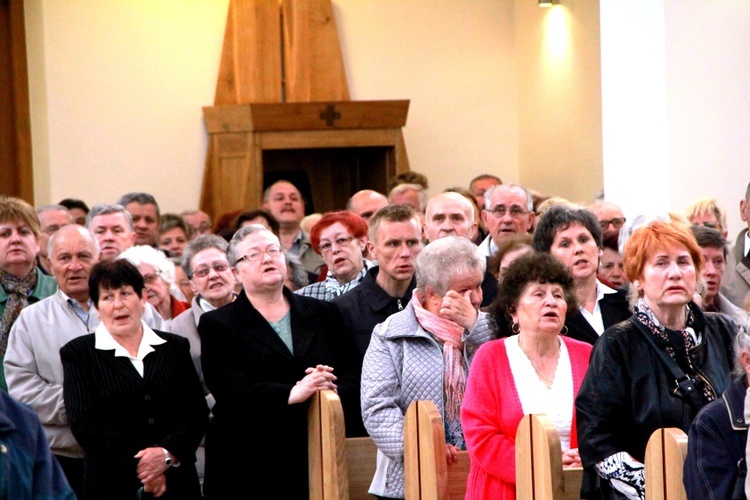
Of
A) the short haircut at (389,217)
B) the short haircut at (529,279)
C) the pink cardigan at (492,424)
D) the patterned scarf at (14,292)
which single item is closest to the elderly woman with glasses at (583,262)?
the short haircut at (529,279)

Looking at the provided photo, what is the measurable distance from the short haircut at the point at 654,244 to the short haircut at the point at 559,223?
33.3 inches

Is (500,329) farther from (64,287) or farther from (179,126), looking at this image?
(179,126)

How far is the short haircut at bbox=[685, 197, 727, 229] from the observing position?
590 cm

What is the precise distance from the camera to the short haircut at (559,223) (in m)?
4.43

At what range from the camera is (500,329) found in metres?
3.75

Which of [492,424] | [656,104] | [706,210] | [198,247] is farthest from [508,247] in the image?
[656,104]

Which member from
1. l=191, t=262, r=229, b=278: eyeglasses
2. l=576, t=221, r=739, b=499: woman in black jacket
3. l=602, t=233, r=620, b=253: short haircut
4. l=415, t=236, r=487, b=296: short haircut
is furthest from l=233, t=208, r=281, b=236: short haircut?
l=576, t=221, r=739, b=499: woman in black jacket

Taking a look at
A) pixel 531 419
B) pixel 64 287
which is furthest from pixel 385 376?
pixel 64 287

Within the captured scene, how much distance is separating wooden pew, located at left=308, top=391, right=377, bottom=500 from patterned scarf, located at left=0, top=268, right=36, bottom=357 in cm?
147

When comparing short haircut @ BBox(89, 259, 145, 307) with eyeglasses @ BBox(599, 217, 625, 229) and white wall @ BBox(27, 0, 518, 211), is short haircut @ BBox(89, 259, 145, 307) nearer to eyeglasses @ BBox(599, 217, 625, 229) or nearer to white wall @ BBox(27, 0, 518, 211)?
eyeglasses @ BBox(599, 217, 625, 229)

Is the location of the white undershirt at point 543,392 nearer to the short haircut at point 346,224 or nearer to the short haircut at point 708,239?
the short haircut at point 708,239

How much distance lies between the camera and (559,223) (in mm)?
4441

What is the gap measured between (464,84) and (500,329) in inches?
282

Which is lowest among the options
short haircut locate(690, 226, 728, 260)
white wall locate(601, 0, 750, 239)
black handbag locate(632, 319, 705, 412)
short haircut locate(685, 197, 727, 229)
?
black handbag locate(632, 319, 705, 412)
